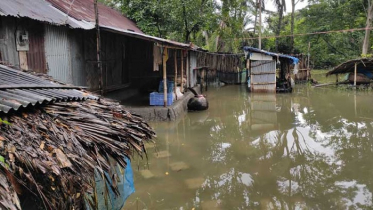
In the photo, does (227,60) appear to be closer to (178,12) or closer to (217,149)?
(178,12)

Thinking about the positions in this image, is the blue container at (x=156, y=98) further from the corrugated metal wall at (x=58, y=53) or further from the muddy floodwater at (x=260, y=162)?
the corrugated metal wall at (x=58, y=53)

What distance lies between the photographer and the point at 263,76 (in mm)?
18859

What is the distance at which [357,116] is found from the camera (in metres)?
12.0

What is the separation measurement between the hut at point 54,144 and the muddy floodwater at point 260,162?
7.95 feet

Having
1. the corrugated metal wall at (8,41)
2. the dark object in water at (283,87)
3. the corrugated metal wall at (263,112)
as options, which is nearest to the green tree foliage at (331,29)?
the dark object in water at (283,87)

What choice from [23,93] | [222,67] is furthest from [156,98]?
[222,67]

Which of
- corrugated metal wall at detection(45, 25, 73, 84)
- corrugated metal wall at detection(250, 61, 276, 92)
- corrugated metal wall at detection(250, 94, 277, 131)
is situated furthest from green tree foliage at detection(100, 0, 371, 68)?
corrugated metal wall at detection(45, 25, 73, 84)

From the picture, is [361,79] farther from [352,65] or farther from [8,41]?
[8,41]

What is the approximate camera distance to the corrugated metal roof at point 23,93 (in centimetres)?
277

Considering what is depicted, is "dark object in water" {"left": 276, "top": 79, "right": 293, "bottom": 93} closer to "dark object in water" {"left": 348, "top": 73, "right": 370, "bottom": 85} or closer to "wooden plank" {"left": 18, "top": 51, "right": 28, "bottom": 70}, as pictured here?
"dark object in water" {"left": 348, "top": 73, "right": 370, "bottom": 85}

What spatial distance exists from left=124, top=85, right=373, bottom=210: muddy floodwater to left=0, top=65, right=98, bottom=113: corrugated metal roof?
254 cm

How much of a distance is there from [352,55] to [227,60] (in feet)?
43.1

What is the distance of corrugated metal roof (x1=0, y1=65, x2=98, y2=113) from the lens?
2771 mm

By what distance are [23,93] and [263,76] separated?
17036 millimetres
